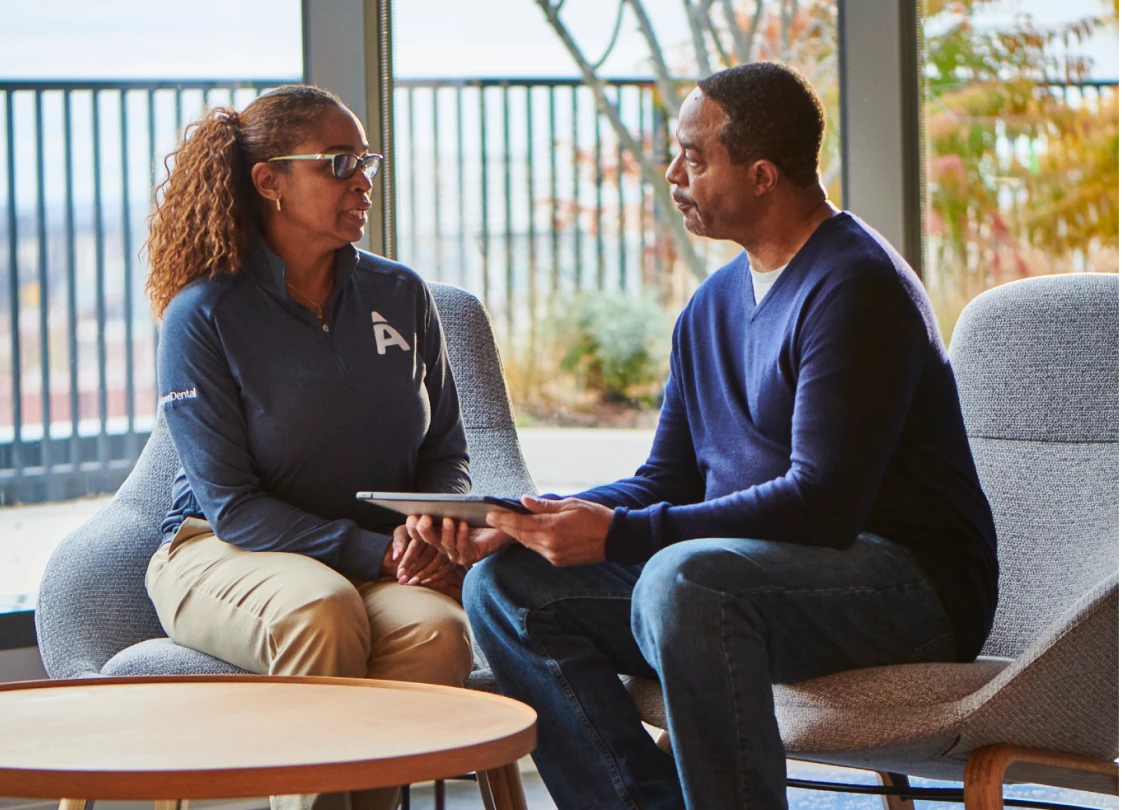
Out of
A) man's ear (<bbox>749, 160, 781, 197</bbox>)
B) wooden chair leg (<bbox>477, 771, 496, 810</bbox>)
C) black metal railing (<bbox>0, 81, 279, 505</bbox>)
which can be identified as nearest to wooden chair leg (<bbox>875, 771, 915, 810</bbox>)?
wooden chair leg (<bbox>477, 771, 496, 810</bbox>)

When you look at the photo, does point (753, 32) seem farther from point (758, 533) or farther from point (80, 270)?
point (758, 533)

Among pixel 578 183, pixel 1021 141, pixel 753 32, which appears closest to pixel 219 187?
pixel 1021 141

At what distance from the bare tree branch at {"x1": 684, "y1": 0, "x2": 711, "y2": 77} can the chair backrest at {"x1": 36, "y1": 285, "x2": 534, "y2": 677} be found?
206 centimetres

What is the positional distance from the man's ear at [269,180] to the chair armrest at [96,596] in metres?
0.60

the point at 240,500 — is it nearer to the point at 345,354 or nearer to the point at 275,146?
the point at 345,354

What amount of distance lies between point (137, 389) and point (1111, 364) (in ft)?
6.44

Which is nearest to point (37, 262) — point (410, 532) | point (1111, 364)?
point (410, 532)

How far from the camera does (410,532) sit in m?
1.97

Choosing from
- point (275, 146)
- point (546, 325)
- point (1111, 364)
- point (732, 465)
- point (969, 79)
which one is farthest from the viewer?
point (546, 325)

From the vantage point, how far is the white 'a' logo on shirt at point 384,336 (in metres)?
2.18

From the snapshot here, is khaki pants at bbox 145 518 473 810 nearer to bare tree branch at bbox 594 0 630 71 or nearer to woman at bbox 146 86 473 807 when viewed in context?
woman at bbox 146 86 473 807

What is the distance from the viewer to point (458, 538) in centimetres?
193

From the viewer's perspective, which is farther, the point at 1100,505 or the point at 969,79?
the point at 969,79

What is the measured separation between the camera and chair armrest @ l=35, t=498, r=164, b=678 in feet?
6.77
